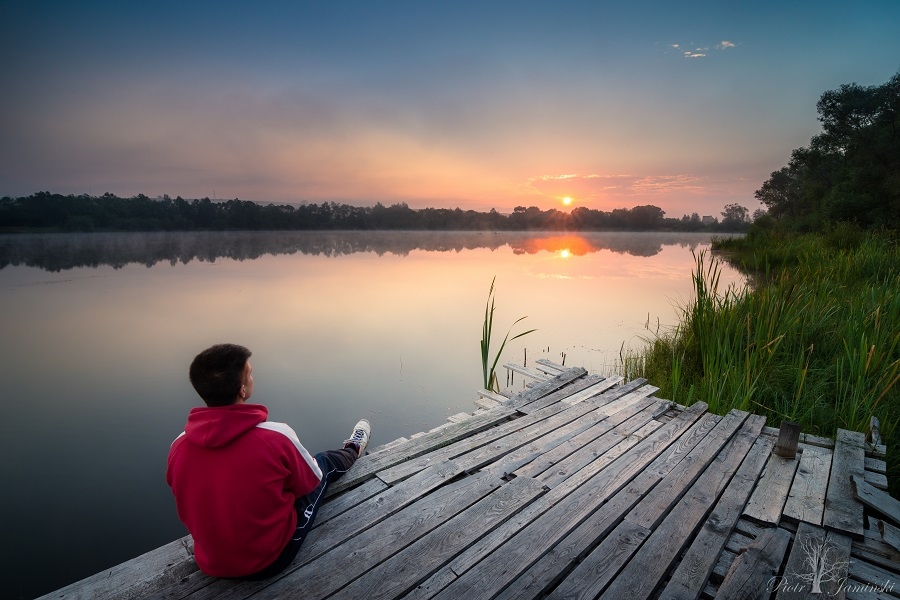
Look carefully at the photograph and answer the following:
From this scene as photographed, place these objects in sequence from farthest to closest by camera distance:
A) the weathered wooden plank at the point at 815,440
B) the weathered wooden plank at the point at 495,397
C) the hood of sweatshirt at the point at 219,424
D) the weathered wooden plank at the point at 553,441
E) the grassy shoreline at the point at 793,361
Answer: the weathered wooden plank at the point at 495,397, the grassy shoreline at the point at 793,361, the weathered wooden plank at the point at 815,440, the weathered wooden plank at the point at 553,441, the hood of sweatshirt at the point at 219,424

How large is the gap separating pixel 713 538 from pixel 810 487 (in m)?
0.85

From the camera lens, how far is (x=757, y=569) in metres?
1.74

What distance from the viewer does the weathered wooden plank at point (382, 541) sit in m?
1.68

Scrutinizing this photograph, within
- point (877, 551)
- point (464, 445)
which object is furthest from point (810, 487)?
point (464, 445)

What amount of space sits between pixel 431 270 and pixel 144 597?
644 inches

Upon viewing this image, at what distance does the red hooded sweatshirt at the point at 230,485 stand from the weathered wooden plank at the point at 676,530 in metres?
1.32

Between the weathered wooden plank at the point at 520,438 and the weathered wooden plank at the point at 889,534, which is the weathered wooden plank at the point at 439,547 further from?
the weathered wooden plank at the point at 889,534

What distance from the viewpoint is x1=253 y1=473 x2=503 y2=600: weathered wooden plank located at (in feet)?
5.53

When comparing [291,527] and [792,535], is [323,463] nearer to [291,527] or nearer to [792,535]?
[291,527]

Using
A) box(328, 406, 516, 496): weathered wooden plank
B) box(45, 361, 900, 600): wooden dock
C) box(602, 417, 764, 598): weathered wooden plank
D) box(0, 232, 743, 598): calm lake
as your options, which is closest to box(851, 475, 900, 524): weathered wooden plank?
box(45, 361, 900, 600): wooden dock

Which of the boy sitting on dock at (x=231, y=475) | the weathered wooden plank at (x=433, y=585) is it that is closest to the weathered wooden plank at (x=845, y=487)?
the weathered wooden plank at (x=433, y=585)

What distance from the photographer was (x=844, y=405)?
134 inches

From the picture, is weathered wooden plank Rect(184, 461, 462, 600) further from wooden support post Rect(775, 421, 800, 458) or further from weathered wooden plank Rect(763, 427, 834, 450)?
weathered wooden plank Rect(763, 427, 834, 450)

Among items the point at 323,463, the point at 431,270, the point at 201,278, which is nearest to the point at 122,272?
the point at 201,278
